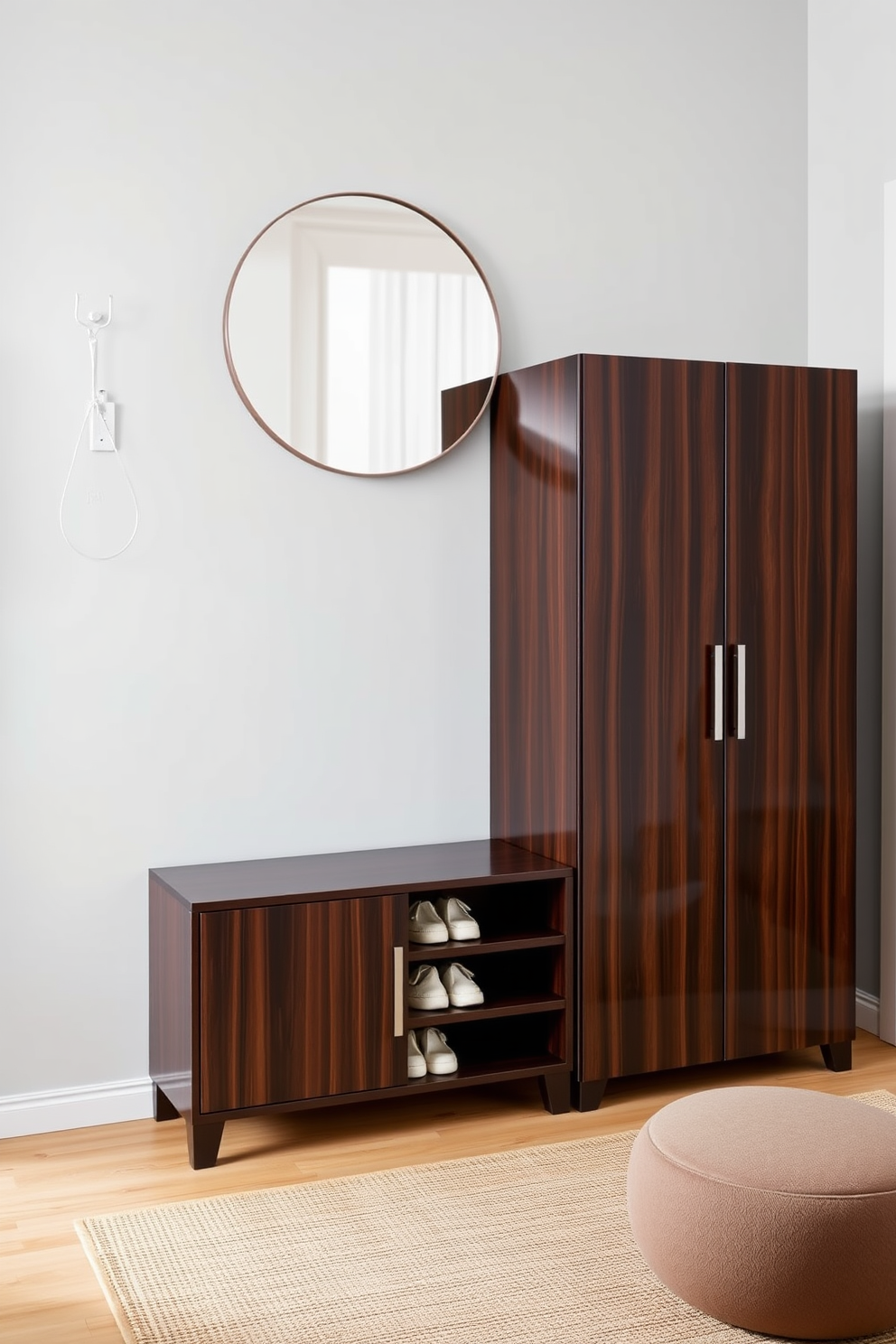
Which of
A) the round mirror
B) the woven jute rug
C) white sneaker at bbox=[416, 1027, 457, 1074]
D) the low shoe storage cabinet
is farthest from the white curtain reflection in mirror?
the woven jute rug

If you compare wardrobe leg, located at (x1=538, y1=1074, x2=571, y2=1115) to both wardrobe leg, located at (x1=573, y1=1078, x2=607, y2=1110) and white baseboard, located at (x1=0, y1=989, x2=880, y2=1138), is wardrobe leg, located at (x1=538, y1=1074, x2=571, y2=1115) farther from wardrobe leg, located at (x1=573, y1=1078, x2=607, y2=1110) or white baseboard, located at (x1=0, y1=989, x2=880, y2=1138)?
white baseboard, located at (x1=0, y1=989, x2=880, y2=1138)

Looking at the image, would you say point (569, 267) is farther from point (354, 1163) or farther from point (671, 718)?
point (354, 1163)

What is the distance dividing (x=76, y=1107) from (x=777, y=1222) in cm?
174

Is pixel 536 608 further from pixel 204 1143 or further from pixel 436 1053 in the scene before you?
pixel 204 1143

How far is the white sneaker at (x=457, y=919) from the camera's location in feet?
9.91

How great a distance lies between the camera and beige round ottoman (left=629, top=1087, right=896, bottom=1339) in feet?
6.33

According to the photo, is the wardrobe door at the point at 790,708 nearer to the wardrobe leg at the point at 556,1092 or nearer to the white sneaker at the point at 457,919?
the wardrobe leg at the point at 556,1092

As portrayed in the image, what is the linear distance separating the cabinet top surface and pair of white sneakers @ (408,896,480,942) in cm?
9

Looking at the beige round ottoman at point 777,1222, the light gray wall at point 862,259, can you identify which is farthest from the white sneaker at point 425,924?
the light gray wall at point 862,259

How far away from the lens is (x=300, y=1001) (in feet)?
9.16

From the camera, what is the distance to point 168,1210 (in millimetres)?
2576

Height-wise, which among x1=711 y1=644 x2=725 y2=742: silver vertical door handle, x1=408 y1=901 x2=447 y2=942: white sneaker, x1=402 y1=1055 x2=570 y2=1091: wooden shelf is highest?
x1=711 y1=644 x2=725 y2=742: silver vertical door handle

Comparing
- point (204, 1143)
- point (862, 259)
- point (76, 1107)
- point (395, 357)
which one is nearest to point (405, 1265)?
point (204, 1143)

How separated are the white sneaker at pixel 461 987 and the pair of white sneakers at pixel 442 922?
0.08 m
